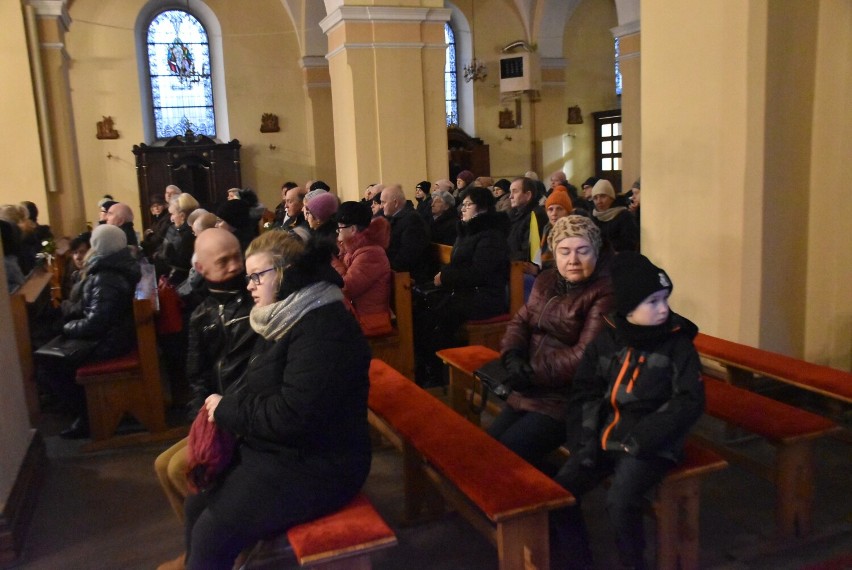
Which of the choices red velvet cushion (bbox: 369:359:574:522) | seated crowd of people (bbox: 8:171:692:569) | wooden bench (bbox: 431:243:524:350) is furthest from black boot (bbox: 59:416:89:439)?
wooden bench (bbox: 431:243:524:350)

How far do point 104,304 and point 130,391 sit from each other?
1.97 ft

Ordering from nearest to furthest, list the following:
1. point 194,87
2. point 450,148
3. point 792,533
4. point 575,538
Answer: point 575,538 < point 792,533 < point 194,87 < point 450,148

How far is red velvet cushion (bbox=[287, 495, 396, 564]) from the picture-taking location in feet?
8.06

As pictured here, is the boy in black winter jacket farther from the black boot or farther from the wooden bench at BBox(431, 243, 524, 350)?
the black boot

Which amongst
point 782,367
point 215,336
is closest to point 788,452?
point 782,367

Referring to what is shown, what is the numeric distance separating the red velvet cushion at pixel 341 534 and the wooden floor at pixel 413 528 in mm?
758

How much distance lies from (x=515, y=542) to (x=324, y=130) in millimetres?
14640

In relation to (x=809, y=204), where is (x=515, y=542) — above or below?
below

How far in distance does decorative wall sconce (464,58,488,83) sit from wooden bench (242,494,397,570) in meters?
15.8

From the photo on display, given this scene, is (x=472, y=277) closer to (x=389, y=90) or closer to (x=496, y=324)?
(x=496, y=324)

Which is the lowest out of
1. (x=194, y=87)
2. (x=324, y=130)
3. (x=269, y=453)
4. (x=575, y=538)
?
(x=575, y=538)

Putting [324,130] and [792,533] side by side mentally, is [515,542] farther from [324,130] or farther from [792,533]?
[324,130]

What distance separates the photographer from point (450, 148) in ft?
57.7

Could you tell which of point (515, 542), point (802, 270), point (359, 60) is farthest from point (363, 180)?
point (515, 542)
